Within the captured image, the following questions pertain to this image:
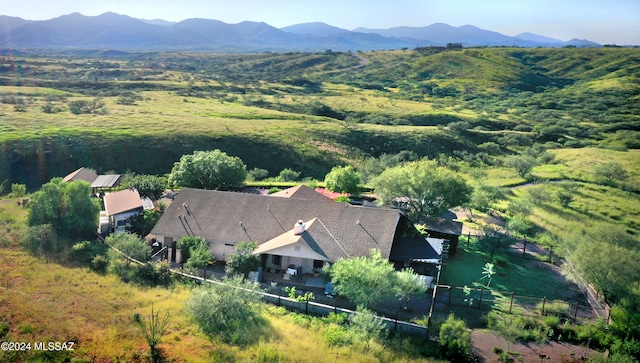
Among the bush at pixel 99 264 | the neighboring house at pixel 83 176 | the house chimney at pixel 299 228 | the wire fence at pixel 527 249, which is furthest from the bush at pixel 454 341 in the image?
the neighboring house at pixel 83 176

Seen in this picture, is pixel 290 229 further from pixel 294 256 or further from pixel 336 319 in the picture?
pixel 336 319

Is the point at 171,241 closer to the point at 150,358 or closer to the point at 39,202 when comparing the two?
the point at 39,202

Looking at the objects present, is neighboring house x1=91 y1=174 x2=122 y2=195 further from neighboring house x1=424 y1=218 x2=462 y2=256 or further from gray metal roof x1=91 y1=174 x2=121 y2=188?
neighboring house x1=424 y1=218 x2=462 y2=256

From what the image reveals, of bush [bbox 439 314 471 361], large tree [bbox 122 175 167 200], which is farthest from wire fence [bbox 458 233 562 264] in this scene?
large tree [bbox 122 175 167 200]

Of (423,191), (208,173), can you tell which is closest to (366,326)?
(423,191)

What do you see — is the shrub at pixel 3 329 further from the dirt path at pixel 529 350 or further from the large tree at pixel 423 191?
the large tree at pixel 423 191
